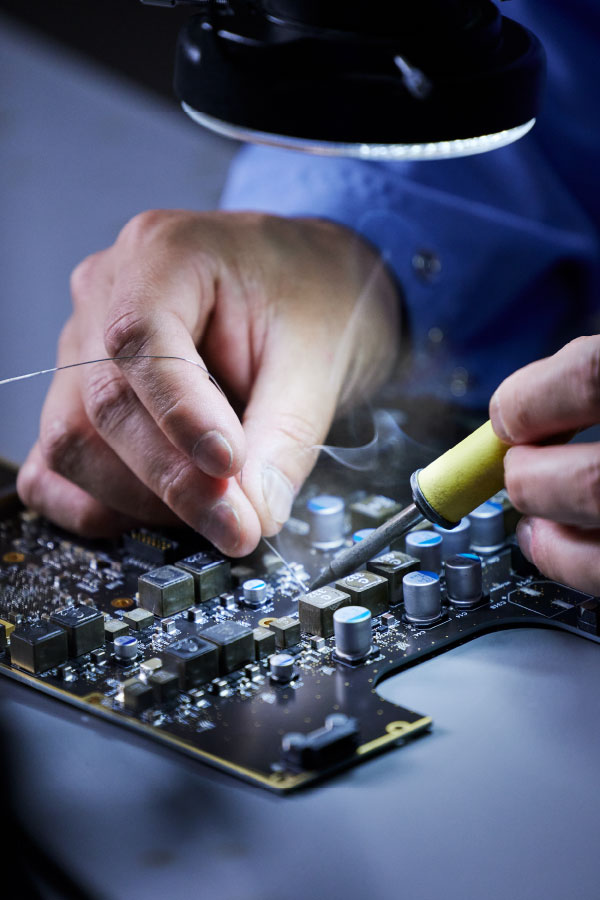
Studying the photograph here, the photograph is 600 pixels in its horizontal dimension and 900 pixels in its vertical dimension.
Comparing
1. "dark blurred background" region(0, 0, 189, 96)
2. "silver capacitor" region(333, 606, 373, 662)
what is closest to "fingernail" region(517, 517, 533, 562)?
"silver capacitor" region(333, 606, 373, 662)

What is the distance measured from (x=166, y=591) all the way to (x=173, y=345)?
13.1 inches

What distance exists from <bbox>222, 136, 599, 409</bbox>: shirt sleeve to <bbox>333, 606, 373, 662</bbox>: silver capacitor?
91cm

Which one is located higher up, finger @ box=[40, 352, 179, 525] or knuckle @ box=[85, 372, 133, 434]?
Result: knuckle @ box=[85, 372, 133, 434]

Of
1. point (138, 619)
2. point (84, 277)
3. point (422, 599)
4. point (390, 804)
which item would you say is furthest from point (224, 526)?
point (84, 277)

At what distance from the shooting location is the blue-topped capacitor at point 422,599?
1231mm

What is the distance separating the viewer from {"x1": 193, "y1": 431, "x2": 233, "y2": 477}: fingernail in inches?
51.1

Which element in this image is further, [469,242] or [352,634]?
[469,242]

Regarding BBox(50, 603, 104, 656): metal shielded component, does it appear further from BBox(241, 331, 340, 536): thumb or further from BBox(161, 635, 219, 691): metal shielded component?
BBox(241, 331, 340, 536): thumb

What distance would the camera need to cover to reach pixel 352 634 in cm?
115

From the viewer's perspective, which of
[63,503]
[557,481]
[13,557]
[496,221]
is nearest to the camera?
[557,481]

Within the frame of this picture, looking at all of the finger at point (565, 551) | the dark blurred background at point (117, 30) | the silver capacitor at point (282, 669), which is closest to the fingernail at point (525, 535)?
the finger at point (565, 551)

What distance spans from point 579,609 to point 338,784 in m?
0.43

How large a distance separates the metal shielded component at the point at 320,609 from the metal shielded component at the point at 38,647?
28 cm

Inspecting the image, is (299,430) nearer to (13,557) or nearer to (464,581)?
(464,581)
